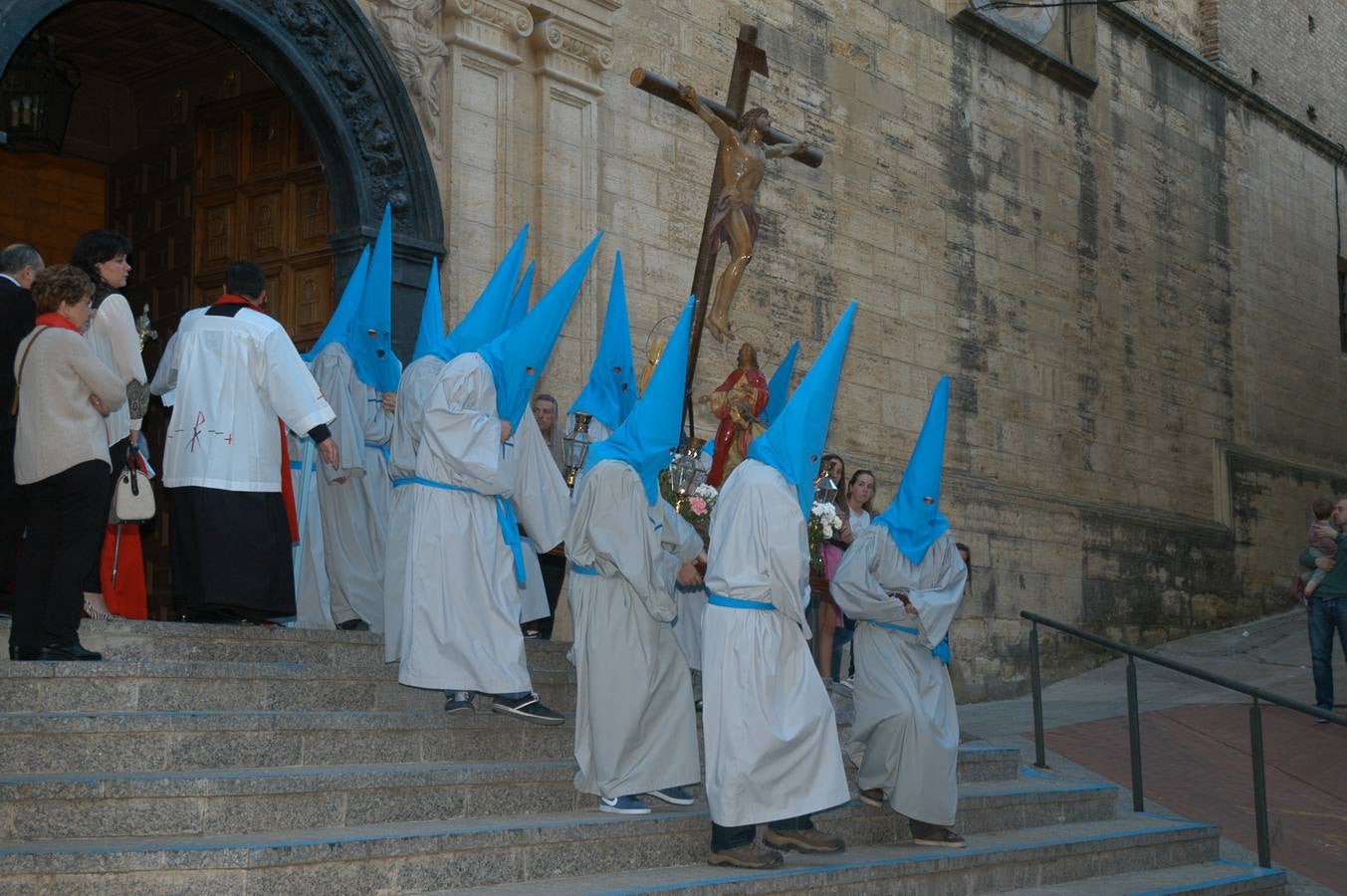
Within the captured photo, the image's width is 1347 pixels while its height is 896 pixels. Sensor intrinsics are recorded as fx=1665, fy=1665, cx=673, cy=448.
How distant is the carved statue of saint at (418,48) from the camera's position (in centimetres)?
1096

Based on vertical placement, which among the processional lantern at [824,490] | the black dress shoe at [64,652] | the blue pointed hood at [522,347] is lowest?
the black dress shoe at [64,652]

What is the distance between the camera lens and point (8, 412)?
7.19m

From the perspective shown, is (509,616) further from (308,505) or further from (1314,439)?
(1314,439)

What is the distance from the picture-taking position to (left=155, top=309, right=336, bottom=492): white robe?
7.72m

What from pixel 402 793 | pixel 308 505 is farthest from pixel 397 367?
pixel 402 793

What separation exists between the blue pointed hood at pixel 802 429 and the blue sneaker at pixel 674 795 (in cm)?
129

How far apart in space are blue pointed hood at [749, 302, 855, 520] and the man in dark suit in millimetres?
3163

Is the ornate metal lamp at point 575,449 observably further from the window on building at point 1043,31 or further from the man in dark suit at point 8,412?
the window on building at point 1043,31

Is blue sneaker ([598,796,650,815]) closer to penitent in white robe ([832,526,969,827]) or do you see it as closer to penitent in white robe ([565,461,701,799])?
penitent in white robe ([565,461,701,799])

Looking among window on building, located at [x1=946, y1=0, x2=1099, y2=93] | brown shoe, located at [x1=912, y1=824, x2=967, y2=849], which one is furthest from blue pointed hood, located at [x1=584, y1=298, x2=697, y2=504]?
window on building, located at [x1=946, y1=0, x2=1099, y2=93]

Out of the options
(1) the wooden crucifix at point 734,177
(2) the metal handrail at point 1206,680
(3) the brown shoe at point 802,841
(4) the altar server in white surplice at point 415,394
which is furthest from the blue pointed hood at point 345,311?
(2) the metal handrail at point 1206,680

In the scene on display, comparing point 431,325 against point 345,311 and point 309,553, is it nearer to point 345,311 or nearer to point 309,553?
point 345,311

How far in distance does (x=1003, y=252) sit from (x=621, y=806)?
34.5ft

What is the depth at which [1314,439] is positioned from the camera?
69.7ft
